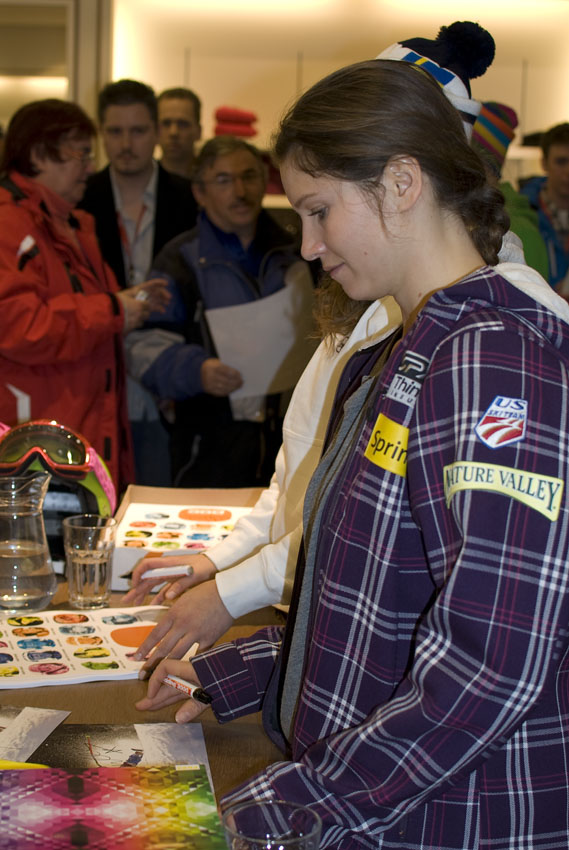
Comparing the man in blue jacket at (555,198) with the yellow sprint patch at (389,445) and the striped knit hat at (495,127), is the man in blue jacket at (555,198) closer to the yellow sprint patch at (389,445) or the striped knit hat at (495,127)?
the striped knit hat at (495,127)

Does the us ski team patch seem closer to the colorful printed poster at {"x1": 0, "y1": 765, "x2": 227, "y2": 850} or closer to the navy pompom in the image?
the colorful printed poster at {"x1": 0, "y1": 765, "x2": 227, "y2": 850}

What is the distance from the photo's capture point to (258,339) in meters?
2.77

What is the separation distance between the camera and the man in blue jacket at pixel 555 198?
11.2 feet

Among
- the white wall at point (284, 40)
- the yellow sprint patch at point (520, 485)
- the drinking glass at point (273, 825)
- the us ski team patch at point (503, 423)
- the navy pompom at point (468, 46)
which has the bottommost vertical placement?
the drinking glass at point (273, 825)

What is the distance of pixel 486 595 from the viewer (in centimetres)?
72

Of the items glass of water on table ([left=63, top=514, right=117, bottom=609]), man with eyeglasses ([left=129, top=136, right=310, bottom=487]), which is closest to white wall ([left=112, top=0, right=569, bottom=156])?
man with eyeglasses ([left=129, top=136, right=310, bottom=487])

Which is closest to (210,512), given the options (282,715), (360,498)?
(282,715)

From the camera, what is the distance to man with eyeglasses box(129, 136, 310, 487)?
2787mm

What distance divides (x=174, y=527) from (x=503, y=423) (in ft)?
3.37

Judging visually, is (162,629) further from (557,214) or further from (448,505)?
(557,214)

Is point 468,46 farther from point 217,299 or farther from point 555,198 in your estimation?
point 555,198

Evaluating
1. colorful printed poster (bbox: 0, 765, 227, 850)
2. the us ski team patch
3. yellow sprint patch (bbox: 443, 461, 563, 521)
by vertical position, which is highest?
the us ski team patch

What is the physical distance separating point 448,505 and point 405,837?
285 millimetres

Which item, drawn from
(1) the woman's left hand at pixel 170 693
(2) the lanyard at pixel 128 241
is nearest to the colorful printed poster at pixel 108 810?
(1) the woman's left hand at pixel 170 693
